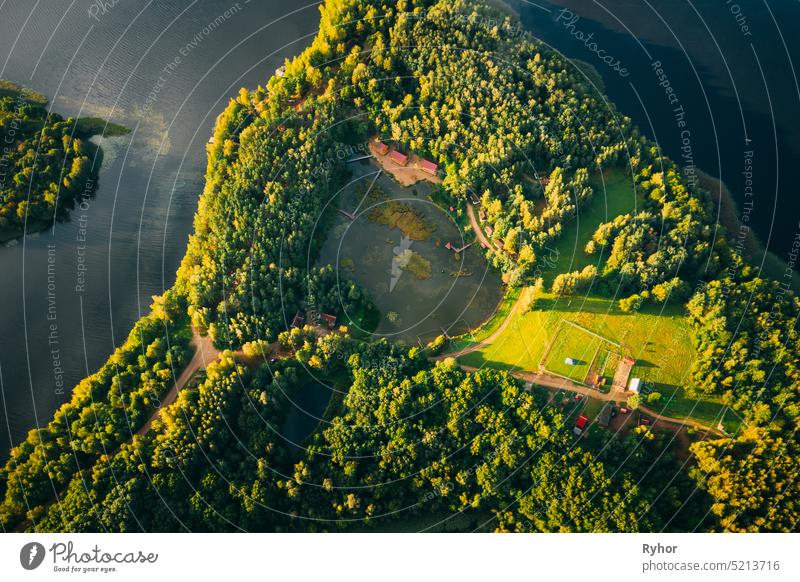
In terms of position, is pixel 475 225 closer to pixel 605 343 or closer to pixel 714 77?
pixel 605 343

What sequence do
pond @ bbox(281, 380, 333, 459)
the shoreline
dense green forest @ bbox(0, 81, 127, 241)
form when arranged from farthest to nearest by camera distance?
dense green forest @ bbox(0, 81, 127, 241), the shoreline, pond @ bbox(281, 380, 333, 459)

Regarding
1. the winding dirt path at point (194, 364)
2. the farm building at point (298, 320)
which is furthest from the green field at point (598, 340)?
the winding dirt path at point (194, 364)

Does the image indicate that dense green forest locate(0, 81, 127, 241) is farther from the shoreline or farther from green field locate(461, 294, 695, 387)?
the shoreline

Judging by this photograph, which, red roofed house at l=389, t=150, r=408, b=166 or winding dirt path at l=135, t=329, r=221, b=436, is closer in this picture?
winding dirt path at l=135, t=329, r=221, b=436

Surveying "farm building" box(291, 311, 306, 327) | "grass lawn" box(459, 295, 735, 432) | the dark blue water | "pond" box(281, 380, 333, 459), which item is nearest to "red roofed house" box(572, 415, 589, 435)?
"grass lawn" box(459, 295, 735, 432)

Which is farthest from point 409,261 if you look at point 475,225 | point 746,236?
point 746,236

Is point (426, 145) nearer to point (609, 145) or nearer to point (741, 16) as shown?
point (609, 145)
